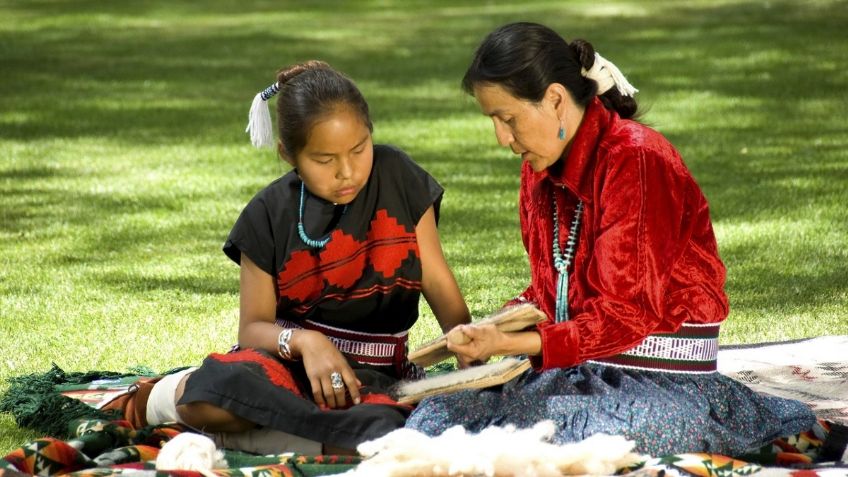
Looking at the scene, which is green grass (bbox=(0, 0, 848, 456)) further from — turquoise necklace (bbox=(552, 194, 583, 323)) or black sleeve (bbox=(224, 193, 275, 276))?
turquoise necklace (bbox=(552, 194, 583, 323))

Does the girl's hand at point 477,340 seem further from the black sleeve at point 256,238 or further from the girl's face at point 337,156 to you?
the black sleeve at point 256,238

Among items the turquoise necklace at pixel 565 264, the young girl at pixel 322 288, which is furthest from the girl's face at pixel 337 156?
the turquoise necklace at pixel 565 264

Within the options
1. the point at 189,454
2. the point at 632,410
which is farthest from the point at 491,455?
the point at 189,454

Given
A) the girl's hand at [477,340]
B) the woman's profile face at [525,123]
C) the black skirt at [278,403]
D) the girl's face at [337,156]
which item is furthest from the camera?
the girl's face at [337,156]

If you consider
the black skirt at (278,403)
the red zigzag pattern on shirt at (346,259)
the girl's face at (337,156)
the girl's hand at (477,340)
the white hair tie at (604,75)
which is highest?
the white hair tie at (604,75)

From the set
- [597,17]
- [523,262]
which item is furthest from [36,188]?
[597,17]

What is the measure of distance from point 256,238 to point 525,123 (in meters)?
0.96

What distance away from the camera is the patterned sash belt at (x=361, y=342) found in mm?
4211

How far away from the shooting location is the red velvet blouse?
3516 millimetres

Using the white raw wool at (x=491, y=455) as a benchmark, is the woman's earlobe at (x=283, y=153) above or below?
above

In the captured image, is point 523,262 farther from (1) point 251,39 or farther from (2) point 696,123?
(1) point 251,39

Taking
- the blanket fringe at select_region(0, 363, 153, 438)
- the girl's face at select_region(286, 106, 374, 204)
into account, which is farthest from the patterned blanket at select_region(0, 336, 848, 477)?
the girl's face at select_region(286, 106, 374, 204)

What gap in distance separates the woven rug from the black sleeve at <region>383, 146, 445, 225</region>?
1.24m

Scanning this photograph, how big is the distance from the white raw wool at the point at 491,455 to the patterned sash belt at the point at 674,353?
0.33 metres
